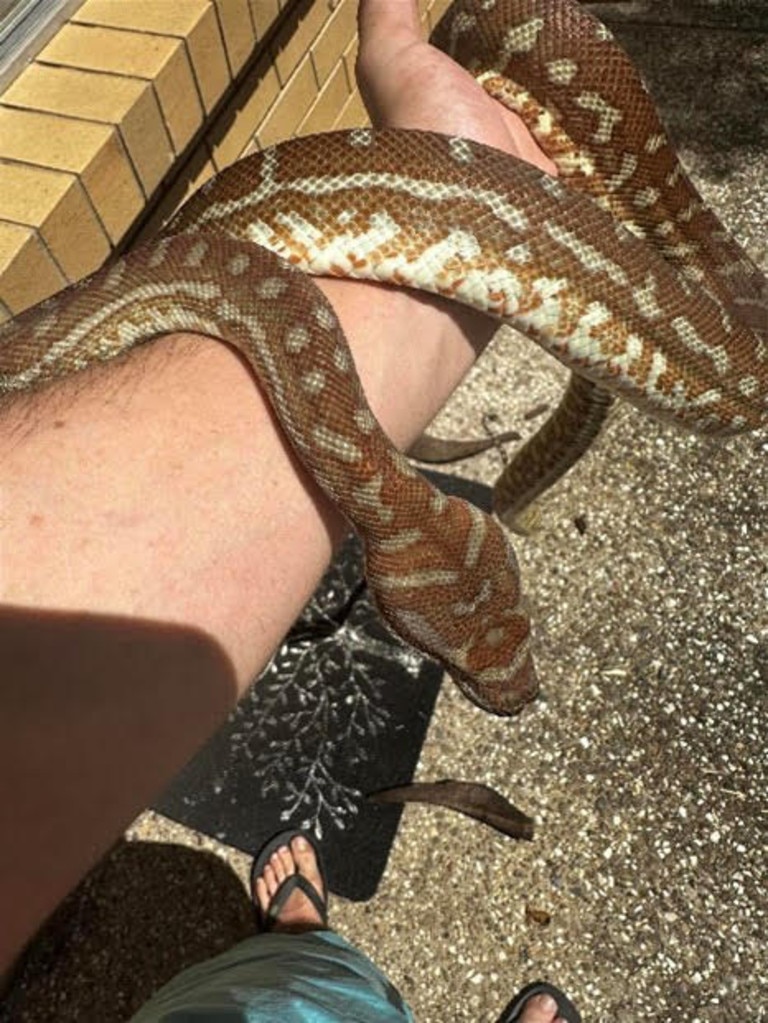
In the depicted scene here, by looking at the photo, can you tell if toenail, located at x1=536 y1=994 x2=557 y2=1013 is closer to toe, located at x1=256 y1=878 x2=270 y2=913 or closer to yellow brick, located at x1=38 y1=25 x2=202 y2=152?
toe, located at x1=256 y1=878 x2=270 y2=913

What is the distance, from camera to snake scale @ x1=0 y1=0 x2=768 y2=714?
2.66m

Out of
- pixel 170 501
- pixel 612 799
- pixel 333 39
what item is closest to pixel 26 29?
pixel 333 39

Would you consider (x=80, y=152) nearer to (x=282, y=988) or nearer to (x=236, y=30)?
(x=236, y=30)

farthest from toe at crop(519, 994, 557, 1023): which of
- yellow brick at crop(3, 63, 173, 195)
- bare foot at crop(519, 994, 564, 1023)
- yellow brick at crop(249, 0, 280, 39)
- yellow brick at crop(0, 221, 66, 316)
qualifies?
yellow brick at crop(249, 0, 280, 39)

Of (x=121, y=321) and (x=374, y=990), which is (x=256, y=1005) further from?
(x=121, y=321)

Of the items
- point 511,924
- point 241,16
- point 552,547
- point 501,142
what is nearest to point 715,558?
point 552,547

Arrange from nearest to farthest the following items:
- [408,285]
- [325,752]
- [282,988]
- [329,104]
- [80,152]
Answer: [408,285]
[282,988]
[80,152]
[325,752]
[329,104]

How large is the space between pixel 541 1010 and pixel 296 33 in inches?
205

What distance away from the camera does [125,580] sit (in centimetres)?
235

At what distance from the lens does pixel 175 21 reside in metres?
4.37

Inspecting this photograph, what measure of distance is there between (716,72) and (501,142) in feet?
13.7

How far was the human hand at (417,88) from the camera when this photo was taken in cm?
333

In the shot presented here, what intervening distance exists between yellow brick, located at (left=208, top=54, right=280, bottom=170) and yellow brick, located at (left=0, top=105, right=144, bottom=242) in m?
0.84

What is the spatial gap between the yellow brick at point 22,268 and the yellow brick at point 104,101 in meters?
0.67
